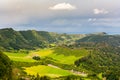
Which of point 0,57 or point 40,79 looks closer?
point 0,57

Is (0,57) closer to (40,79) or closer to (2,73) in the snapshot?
(2,73)

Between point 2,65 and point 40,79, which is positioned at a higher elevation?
point 2,65

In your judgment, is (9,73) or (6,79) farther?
(9,73)

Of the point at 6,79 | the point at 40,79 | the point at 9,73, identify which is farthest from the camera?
the point at 40,79

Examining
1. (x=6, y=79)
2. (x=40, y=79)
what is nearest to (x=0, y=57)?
(x=6, y=79)

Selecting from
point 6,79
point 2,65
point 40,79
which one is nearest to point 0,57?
point 2,65

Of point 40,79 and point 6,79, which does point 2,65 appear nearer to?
point 6,79

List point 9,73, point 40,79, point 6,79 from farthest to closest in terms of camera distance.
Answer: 1. point 40,79
2. point 9,73
3. point 6,79

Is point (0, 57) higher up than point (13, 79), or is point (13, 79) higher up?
point (0, 57)
